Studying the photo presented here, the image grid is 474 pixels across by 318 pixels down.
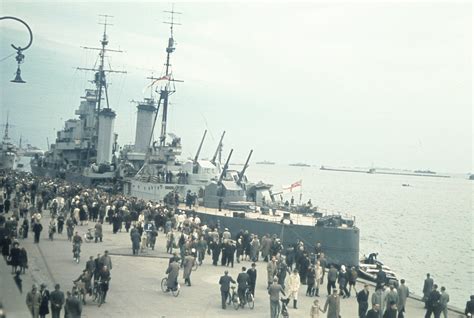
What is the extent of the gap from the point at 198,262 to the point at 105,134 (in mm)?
45683

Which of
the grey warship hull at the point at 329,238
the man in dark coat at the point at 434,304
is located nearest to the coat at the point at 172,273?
the man in dark coat at the point at 434,304

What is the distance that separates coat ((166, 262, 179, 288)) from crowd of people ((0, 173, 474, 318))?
3 centimetres

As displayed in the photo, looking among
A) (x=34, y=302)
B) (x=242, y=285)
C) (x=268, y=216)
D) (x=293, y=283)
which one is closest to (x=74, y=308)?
(x=34, y=302)

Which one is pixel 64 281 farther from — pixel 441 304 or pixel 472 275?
pixel 472 275

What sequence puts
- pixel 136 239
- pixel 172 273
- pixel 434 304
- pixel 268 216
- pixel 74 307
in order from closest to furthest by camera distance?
pixel 74 307
pixel 434 304
pixel 172 273
pixel 136 239
pixel 268 216

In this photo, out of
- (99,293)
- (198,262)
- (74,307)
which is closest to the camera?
(74,307)

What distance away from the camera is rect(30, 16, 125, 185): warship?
60.2 metres

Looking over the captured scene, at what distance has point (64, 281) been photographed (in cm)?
1697

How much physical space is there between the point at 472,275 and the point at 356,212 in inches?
2056

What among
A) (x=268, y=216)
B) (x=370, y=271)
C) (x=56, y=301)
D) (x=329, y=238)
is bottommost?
(x=370, y=271)

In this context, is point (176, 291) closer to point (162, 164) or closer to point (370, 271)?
point (370, 271)

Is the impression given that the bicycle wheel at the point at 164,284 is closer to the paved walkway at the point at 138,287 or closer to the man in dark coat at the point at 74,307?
the paved walkway at the point at 138,287

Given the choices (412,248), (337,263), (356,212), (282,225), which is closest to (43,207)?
(282,225)

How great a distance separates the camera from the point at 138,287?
17.3m
